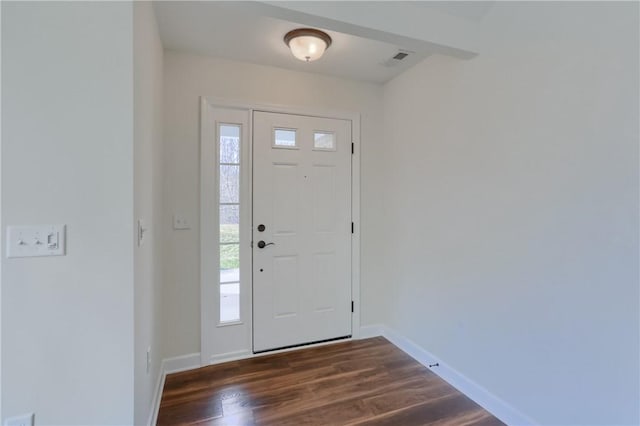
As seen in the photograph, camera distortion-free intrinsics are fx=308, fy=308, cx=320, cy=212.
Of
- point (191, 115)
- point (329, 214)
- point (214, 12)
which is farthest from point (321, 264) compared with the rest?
point (214, 12)

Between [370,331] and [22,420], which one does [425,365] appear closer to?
[370,331]

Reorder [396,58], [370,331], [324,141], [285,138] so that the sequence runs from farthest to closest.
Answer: [370,331], [324,141], [285,138], [396,58]

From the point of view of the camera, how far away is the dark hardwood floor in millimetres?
1901

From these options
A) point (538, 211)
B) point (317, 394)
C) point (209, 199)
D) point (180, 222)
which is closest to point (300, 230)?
point (209, 199)

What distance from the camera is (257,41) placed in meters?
2.27

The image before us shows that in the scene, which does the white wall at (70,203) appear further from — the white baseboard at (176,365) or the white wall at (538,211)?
the white wall at (538,211)

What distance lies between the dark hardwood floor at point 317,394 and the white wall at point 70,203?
830 mm

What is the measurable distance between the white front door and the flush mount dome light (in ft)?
2.17

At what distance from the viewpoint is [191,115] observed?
248 centimetres

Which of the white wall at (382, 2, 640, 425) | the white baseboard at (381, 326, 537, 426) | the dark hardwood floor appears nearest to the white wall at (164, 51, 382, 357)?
the dark hardwood floor

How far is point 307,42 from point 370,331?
8.62 ft

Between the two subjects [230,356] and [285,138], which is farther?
[285,138]

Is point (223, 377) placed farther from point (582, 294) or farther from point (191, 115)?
point (582, 294)

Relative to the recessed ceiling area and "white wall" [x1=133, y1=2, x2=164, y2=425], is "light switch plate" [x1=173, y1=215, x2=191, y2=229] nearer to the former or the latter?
"white wall" [x1=133, y1=2, x2=164, y2=425]
